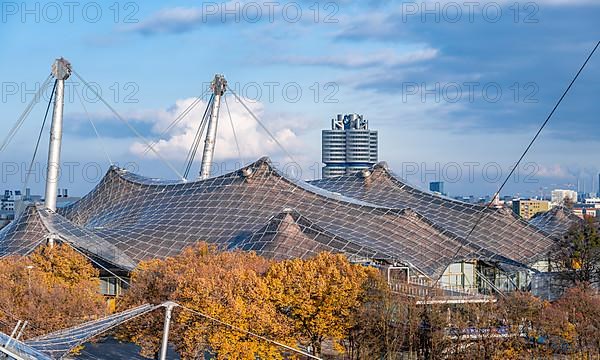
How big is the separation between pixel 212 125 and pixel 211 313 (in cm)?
5644

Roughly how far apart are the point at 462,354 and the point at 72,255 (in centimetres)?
2969

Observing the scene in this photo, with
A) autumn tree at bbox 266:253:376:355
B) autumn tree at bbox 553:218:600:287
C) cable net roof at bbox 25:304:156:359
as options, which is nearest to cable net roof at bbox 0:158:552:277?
autumn tree at bbox 553:218:600:287

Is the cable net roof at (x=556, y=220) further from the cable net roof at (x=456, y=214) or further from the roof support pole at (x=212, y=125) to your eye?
the roof support pole at (x=212, y=125)

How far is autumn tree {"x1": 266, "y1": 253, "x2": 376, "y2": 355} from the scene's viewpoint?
45656mm

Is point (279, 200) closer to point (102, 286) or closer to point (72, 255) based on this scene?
point (102, 286)

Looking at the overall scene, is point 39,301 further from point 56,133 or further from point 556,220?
point 556,220

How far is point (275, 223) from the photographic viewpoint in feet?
225

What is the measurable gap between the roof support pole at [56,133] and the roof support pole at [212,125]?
21.8 metres

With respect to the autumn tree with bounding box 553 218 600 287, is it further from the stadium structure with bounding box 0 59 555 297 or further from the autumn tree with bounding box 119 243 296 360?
the autumn tree with bounding box 119 243 296 360

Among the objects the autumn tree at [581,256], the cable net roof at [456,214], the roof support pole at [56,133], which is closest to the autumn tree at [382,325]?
the autumn tree at [581,256]

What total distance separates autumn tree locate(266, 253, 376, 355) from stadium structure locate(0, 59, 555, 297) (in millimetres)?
12261

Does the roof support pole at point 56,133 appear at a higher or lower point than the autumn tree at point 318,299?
higher

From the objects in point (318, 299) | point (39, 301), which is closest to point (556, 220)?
point (318, 299)

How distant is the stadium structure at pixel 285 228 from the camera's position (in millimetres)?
67812
